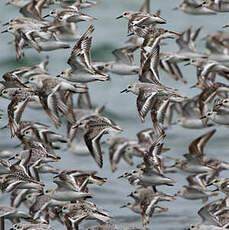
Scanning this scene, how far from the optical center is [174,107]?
12008 mm

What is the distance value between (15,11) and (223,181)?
1090 centimetres

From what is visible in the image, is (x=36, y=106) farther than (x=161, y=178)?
Yes

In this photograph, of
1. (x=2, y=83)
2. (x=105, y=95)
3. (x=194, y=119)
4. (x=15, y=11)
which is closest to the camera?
(x=2, y=83)

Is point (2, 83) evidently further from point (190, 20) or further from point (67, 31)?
point (190, 20)

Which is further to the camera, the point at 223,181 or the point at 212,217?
the point at 223,181

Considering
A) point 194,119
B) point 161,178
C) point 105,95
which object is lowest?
point 105,95

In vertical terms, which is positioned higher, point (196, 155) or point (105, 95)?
point (196, 155)

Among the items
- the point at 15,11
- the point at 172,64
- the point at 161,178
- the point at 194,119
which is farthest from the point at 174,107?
the point at 15,11

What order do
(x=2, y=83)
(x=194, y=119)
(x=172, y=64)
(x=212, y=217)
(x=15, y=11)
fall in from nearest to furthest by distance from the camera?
(x=212, y=217) < (x=2, y=83) < (x=172, y=64) < (x=194, y=119) < (x=15, y=11)

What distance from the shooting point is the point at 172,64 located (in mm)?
10977

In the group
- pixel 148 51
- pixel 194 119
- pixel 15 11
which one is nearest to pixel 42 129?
pixel 148 51

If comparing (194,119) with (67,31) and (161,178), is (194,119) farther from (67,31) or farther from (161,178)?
(161,178)

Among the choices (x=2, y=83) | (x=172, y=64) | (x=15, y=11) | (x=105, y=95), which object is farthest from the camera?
(x=15, y=11)

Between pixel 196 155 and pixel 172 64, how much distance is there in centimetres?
176
